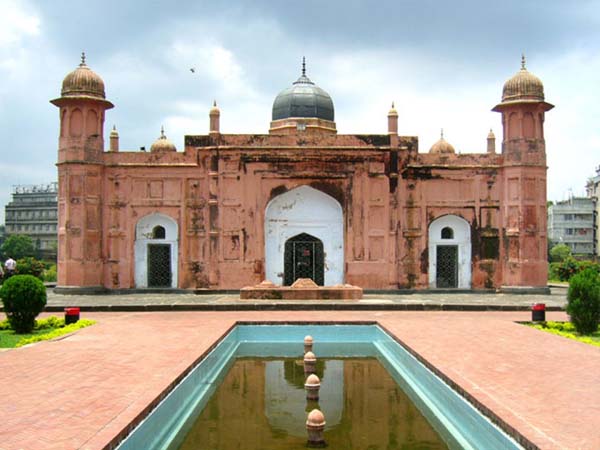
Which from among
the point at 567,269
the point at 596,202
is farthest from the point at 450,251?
the point at 596,202

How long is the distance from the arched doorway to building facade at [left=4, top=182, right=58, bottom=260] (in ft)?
162

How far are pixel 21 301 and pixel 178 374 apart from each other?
16.3ft

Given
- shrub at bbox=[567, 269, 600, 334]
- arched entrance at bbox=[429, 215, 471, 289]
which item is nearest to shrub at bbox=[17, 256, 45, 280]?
arched entrance at bbox=[429, 215, 471, 289]

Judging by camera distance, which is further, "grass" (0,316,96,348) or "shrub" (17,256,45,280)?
"shrub" (17,256,45,280)

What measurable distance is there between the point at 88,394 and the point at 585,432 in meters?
4.23

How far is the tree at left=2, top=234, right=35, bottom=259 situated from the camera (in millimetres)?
58056

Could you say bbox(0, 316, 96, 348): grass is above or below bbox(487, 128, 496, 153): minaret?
below

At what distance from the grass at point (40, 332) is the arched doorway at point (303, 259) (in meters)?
8.33

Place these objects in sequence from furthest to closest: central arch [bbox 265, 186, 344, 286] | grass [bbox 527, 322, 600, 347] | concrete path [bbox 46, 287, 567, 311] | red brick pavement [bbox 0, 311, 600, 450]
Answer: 1. central arch [bbox 265, 186, 344, 286]
2. concrete path [bbox 46, 287, 567, 311]
3. grass [bbox 527, 322, 600, 347]
4. red brick pavement [bbox 0, 311, 600, 450]

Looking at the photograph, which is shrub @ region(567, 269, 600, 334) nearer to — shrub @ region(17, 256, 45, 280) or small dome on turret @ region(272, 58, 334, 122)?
small dome on turret @ region(272, 58, 334, 122)

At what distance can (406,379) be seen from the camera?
816cm

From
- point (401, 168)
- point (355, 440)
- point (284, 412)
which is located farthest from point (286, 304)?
point (355, 440)

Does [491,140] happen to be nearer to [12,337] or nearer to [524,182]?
[524,182]

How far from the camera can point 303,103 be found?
23.2 metres
